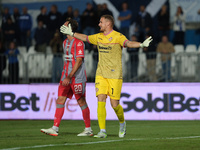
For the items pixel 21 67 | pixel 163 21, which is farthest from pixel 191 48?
pixel 21 67

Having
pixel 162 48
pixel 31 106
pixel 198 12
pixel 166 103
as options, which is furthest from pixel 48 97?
pixel 198 12

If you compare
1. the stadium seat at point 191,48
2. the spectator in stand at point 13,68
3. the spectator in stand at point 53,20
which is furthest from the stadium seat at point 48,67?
the stadium seat at point 191,48

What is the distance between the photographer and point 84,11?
1980cm

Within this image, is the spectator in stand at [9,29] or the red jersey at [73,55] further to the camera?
the spectator in stand at [9,29]

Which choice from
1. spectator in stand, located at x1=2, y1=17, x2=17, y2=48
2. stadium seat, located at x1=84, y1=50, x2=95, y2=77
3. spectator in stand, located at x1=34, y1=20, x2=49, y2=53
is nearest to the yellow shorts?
stadium seat, located at x1=84, y1=50, x2=95, y2=77

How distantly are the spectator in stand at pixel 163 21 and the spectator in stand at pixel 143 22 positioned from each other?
557 millimetres

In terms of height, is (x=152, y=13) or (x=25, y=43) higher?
(x=152, y=13)

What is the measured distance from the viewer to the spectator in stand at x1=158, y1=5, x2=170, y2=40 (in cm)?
1994

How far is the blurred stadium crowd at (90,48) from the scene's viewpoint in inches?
666

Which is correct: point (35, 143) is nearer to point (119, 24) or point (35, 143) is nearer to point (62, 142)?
point (62, 142)

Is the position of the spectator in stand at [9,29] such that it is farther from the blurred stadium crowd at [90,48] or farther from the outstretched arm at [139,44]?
the outstretched arm at [139,44]

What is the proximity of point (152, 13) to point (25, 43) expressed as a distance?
5.71 m

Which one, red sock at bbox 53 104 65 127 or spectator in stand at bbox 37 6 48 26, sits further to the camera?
spectator in stand at bbox 37 6 48 26

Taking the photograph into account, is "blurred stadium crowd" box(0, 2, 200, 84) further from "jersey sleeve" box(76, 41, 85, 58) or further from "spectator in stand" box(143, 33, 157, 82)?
"jersey sleeve" box(76, 41, 85, 58)
